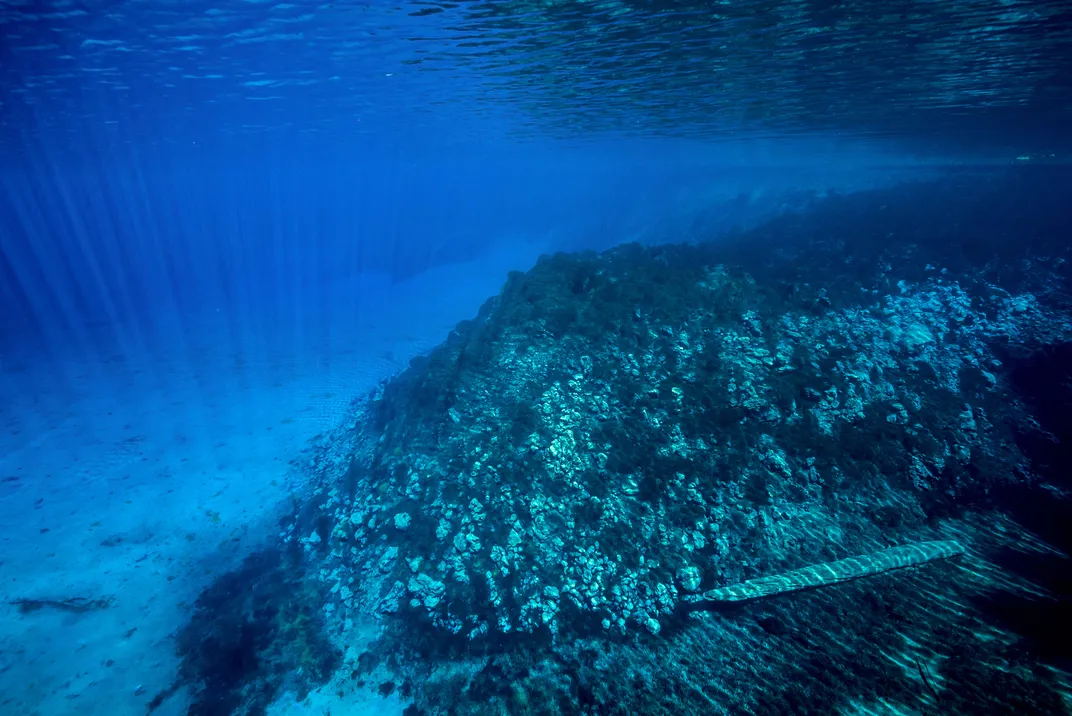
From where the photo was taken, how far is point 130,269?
5988 cm

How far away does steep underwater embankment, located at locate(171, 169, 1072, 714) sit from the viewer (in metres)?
5.24

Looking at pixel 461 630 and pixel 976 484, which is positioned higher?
pixel 976 484

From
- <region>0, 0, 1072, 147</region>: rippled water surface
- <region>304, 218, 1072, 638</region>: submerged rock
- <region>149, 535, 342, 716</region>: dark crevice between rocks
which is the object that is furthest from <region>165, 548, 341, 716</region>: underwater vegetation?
<region>0, 0, 1072, 147</region>: rippled water surface

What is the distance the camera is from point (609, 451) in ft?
24.5

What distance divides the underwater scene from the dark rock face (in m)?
0.06

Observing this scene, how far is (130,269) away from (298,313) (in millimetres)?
49524

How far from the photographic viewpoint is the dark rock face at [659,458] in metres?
6.14

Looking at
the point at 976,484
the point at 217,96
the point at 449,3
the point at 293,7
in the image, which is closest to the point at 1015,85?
the point at 976,484

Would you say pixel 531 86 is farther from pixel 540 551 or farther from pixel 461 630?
pixel 461 630

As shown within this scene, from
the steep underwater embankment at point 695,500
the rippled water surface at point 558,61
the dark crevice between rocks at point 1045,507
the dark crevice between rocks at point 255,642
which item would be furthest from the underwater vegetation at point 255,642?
the rippled water surface at point 558,61

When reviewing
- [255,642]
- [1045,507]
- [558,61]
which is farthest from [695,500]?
[558,61]

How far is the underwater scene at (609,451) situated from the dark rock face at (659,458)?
6cm

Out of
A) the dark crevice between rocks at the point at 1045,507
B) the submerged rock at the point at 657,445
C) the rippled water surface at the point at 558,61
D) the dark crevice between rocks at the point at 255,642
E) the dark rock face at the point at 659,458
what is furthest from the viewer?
the rippled water surface at the point at 558,61

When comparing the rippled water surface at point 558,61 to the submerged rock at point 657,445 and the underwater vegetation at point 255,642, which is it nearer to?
the submerged rock at point 657,445
